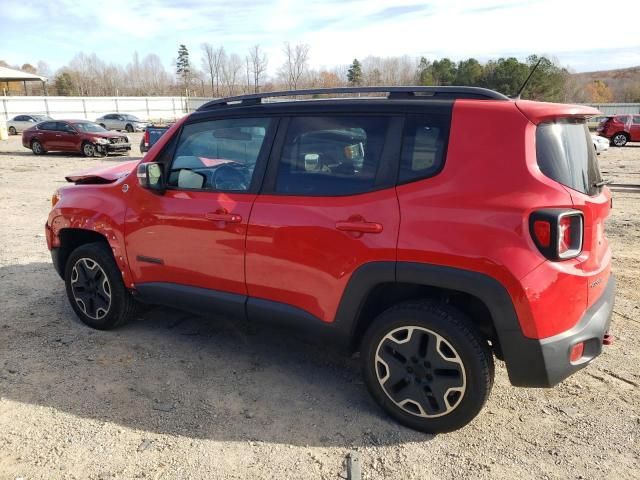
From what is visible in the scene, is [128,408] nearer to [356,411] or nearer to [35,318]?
[356,411]

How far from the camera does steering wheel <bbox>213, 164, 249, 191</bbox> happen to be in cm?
333

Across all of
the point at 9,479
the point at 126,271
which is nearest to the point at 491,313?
the point at 9,479

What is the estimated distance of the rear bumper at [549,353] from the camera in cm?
245

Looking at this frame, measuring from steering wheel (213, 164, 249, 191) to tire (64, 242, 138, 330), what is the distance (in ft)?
4.10

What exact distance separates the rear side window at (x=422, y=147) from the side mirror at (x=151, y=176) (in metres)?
1.82

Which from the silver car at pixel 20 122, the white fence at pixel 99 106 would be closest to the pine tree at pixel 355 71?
the white fence at pixel 99 106

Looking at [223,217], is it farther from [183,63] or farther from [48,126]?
[183,63]

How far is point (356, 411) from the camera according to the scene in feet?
10.1

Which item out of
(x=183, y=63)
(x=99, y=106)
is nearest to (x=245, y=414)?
(x=99, y=106)

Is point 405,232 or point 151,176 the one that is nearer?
point 405,232

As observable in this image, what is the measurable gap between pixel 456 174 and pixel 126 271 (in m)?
2.68

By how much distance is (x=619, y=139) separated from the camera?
2519 centimetres

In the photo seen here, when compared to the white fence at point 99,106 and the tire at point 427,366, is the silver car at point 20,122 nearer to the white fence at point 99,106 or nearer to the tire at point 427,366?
the white fence at point 99,106

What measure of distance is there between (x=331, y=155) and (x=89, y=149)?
19.6 m
